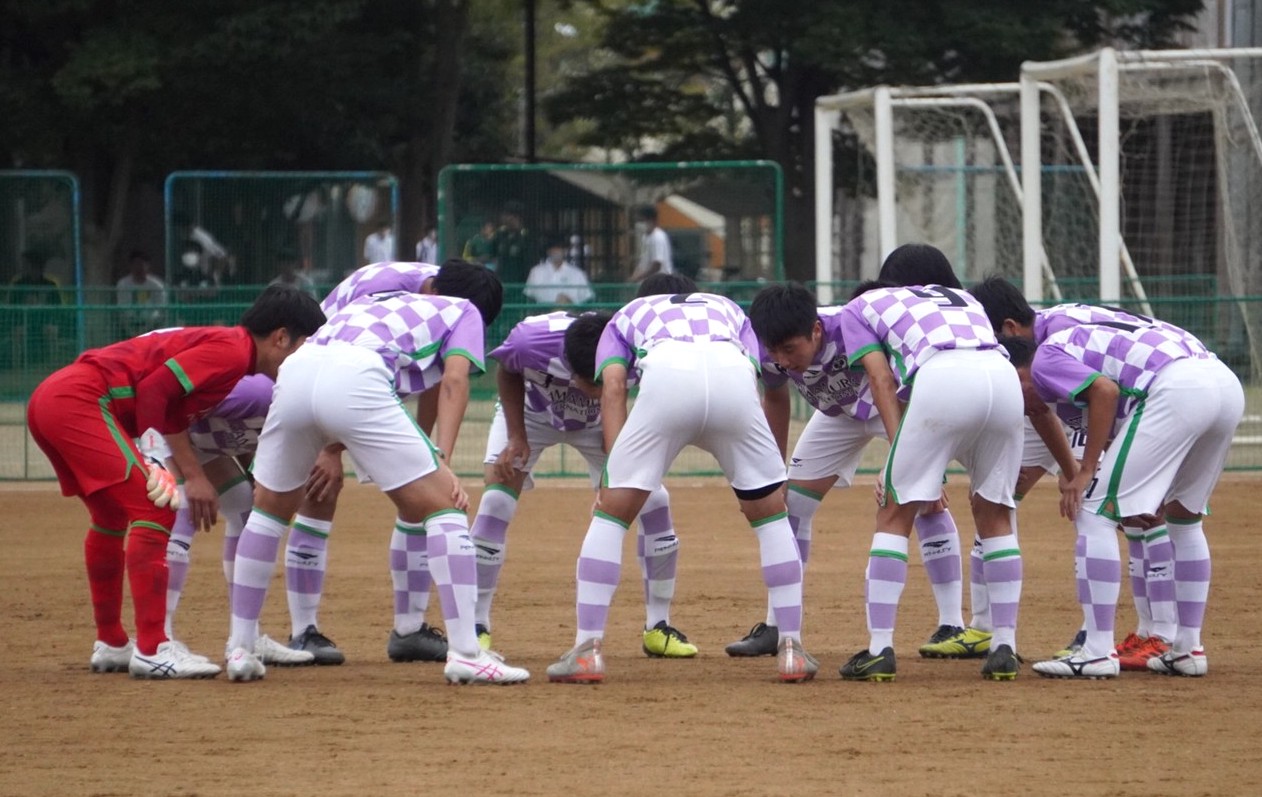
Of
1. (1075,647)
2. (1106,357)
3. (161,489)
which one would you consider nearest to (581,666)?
(161,489)

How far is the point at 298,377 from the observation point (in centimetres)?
667

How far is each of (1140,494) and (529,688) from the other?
96.6 inches

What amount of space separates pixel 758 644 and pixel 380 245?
47.7ft

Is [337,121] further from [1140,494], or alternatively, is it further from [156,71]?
[1140,494]

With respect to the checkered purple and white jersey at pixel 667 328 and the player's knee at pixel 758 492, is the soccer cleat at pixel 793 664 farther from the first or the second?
the checkered purple and white jersey at pixel 667 328

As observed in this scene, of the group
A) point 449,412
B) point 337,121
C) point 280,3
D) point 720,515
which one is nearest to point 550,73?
point 337,121

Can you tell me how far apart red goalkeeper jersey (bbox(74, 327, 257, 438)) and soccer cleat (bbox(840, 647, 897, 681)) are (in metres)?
2.63

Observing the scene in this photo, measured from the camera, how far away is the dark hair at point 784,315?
22.7ft

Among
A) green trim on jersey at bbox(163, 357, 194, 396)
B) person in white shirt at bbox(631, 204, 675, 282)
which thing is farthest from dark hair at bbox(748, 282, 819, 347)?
person in white shirt at bbox(631, 204, 675, 282)

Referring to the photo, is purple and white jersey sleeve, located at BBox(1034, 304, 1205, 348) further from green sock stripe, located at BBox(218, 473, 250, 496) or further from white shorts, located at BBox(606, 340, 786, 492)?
green sock stripe, located at BBox(218, 473, 250, 496)

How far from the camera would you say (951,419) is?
670 centimetres

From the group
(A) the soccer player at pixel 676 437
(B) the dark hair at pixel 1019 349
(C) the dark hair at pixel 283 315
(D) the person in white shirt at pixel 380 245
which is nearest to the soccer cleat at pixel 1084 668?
(A) the soccer player at pixel 676 437

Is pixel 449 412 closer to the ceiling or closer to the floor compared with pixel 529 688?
closer to the ceiling

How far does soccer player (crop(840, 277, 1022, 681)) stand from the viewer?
6703mm
